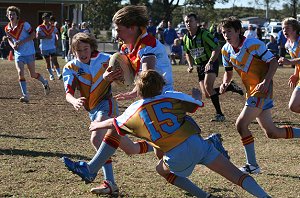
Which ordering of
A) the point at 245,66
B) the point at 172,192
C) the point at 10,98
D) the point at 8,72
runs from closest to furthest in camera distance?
the point at 172,192
the point at 245,66
the point at 10,98
the point at 8,72

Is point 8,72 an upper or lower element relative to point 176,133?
lower

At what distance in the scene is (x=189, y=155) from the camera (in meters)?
5.29

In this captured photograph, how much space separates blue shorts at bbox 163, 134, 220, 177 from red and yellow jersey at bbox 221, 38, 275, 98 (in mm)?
2125

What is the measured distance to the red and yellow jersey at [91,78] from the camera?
6.34 m

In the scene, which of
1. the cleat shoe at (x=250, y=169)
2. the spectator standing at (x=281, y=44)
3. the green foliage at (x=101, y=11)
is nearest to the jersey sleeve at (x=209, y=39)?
the cleat shoe at (x=250, y=169)

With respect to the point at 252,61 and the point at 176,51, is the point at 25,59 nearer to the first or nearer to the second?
the point at 252,61

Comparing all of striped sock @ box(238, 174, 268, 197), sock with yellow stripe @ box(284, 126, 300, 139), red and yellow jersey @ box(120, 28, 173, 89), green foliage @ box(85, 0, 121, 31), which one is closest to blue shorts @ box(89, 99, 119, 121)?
red and yellow jersey @ box(120, 28, 173, 89)

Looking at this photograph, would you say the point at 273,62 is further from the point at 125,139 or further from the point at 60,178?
the point at 60,178

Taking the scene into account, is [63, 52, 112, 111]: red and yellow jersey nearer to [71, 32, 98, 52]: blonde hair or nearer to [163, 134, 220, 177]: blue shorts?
[71, 32, 98, 52]: blonde hair

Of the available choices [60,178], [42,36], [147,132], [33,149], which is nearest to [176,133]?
[147,132]

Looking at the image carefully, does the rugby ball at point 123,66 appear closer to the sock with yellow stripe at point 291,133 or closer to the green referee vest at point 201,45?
the sock with yellow stripe at point 291,133

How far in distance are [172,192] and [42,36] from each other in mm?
15169

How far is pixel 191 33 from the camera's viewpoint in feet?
39.3

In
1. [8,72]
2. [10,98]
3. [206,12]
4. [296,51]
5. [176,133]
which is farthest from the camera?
[206,12]
